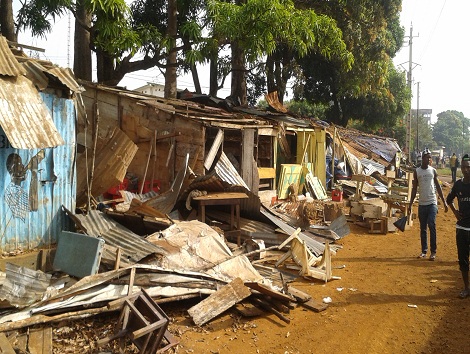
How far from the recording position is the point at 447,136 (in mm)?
89312

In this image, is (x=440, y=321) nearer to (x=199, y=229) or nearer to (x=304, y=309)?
(x=304, y=309)

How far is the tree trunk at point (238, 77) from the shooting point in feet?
55.5

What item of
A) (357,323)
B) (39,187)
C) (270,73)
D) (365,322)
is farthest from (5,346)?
(270,73)

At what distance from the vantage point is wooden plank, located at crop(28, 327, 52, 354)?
3957 millimetres

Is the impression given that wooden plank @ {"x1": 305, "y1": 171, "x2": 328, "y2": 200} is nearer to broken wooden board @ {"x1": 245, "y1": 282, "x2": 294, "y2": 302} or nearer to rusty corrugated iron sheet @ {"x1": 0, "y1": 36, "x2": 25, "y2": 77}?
broken wooden board @ {"x1": 245, "y1": 282, "x2": 294, "y2": 302}

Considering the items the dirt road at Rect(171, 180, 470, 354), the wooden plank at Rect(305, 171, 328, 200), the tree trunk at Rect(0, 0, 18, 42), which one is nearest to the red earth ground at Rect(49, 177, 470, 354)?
the dirt road at Rect(171, 180, 470, 354)

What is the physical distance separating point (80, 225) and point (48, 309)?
165 centimetres

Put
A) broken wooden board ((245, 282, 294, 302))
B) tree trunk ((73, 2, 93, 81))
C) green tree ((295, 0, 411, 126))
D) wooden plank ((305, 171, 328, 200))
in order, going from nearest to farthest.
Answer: broken wooden board ((245, 282, 294, 302)) → tree trunk ((73, 2, 93, 81)) → wooden plank ((305, 171, 328, 200)) → green tree ((295, 0, 411, 126))

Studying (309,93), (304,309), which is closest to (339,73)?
(309,93)

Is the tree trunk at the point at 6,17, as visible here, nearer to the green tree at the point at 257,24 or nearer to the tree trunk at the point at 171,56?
the tree trunk at the point at 171,56

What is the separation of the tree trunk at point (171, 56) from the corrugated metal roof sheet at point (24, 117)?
758 centimetres

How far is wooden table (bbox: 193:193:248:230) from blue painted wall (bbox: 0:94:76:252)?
241cm

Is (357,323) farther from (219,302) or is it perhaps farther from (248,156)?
(248,156)

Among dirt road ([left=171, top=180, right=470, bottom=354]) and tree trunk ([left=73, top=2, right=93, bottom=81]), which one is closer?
dirt road ([left=171, top=180, right=470, bottom=354])
